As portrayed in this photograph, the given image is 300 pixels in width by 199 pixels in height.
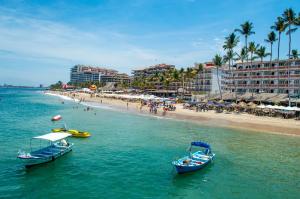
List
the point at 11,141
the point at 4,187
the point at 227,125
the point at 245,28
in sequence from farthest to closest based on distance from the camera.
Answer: the point at 245,28 < the point at 227,125 < the point at 11,141 < the point at 4,187

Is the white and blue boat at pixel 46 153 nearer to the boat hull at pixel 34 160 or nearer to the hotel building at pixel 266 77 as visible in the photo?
the boat hull at pixel 34 160

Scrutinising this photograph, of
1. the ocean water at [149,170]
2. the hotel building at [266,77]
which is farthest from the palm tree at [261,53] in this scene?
the ocean water at [149,170]

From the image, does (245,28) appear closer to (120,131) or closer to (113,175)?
(120,131)

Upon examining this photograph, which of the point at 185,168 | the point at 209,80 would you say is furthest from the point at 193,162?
the point at 209,80

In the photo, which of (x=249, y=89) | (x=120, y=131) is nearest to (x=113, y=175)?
(x=120, y=131)

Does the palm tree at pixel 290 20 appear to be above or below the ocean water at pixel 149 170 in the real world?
above

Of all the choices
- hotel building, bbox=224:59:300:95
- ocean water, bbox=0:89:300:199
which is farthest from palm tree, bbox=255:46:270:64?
ocean water, bbox=0:89:300:199

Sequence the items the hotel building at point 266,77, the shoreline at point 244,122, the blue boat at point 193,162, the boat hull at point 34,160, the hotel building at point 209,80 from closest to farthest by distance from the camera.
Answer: the boat hull at point 34,160, the blue boat at point 193,162, the shoreline at point 244,122, the hotel building at point 266,77, the hotel building at point 209,80

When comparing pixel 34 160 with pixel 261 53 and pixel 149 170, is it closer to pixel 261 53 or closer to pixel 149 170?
pixel 149 170
